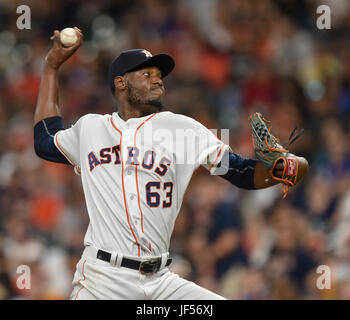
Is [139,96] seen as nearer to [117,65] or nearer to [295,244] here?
[117,65]

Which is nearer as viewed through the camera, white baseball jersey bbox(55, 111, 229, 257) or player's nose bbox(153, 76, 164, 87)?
white baseball jersey bbox(55, 111, 229, 257)

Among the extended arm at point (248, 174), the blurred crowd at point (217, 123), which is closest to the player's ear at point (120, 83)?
the extended arm at point (248, 174)

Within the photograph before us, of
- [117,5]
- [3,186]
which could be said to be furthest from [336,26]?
[3,186]

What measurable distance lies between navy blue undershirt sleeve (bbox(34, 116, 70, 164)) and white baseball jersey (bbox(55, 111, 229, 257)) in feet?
0.65

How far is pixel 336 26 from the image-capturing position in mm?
6711

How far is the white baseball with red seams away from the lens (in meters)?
2.95

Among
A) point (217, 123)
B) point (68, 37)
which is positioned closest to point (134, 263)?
point (68, 37)

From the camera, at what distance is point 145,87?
3.19m

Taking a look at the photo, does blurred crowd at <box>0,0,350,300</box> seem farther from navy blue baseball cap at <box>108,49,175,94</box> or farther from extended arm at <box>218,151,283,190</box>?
navy blue baseball cap at <box>108,49,175,94</box>

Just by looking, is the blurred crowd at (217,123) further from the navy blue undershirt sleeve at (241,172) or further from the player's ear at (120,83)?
the player's ear at (120,83)

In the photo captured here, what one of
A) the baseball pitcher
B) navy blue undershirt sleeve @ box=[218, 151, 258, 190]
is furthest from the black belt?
navy blue undershirt sleeve @ box=[218, 151, 258, 190]

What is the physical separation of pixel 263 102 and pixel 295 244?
196 centimetres

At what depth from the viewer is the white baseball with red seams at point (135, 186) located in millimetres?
2949

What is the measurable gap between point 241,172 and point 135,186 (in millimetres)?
519
